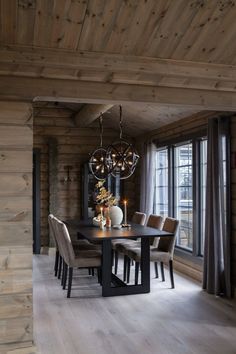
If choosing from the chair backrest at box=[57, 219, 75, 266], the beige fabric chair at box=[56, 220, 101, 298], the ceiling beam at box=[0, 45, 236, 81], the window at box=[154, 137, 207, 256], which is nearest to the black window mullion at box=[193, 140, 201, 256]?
the window at box=[154, 137, 207, 256]

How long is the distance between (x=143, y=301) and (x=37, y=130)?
4.63 m

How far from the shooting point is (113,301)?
4.90m

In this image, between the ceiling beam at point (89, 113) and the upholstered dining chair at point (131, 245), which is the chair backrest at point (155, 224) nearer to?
the upholstered dining chair at point (131, 245)

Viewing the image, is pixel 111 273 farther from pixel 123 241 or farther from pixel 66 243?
pixel 123 241

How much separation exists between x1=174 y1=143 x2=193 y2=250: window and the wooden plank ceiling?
275 cm

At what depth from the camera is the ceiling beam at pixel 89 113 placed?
19.7 feet

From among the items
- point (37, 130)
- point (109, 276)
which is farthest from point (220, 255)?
point (37, 130)

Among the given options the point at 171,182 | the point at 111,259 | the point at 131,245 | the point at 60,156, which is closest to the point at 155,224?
the point at 131,245

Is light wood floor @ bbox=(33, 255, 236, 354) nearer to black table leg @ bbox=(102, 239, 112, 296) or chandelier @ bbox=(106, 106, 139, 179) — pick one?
black table leg @ bbox=(102, 239, 112, 296)

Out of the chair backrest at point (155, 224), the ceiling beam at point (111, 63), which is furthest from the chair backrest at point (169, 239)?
the ceiling beam at point (111, 63)

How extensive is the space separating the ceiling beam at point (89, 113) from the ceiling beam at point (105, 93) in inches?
87.9

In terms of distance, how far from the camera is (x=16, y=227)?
3297mm

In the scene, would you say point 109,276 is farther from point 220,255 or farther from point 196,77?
point 196,77

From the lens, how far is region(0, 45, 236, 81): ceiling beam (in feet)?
10.4
